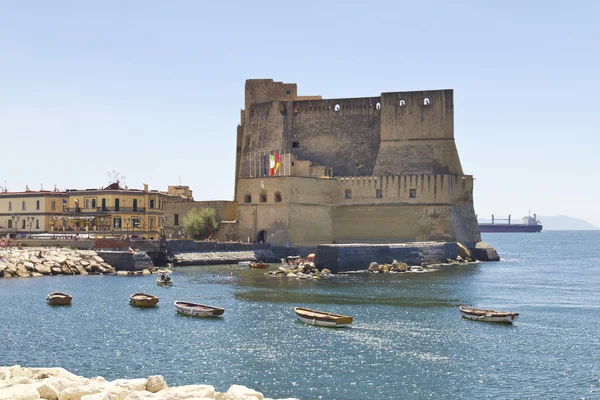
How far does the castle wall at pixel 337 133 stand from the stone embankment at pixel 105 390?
44050 millimetres

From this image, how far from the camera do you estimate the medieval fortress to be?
170 ft

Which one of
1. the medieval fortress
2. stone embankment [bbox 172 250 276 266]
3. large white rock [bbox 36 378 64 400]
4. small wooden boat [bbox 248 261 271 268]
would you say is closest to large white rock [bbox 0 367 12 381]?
large white rock [bbox 36 378 64 400]

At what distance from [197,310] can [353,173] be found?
32065 millimetres

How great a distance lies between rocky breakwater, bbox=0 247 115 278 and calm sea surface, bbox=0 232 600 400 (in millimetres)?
3321

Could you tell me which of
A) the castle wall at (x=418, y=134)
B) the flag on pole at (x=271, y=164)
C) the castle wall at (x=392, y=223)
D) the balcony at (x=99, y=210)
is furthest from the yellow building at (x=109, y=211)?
the castle wall at (x=418, y=134)

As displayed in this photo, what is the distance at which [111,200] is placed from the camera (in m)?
54.3

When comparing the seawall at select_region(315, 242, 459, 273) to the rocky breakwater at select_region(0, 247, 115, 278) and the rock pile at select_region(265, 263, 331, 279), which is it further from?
the rocky breakwater at select_region(0, 247, 115, 278)

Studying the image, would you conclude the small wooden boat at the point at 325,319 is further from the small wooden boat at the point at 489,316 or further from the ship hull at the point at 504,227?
the ship hull at the point at 504,227

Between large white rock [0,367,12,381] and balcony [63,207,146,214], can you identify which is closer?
large white rock [0,367,12,381]

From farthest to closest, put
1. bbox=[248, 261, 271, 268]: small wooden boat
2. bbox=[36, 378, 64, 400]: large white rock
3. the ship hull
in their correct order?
the ship hull < bbox=[248, 261, 271, 268]: small wooden boat < bbox=[36, 378, 64, 400]: large white rock

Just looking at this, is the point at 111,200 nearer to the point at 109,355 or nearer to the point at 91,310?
the point at 91,310

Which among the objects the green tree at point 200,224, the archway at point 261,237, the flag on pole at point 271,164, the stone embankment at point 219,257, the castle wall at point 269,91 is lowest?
the stone embankment at point 219,257

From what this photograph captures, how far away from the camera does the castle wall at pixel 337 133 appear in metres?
57.6

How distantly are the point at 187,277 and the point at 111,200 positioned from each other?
16363 millimetres
